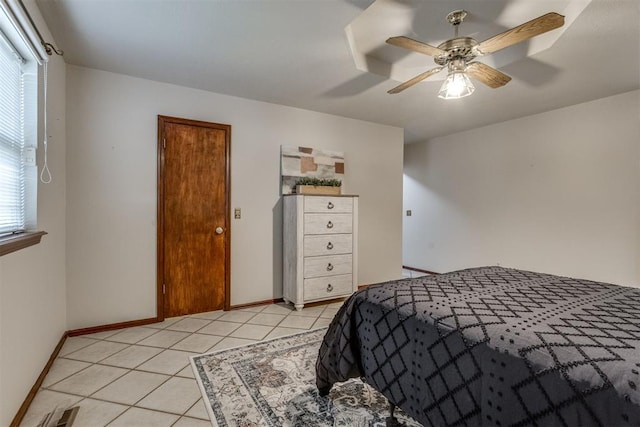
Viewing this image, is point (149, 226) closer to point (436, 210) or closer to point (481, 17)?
point (481, 17)

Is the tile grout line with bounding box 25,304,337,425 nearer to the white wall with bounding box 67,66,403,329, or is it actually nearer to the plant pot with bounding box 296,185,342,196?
the white wall with bounding box 67,66,403,329

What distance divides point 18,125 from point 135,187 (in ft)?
3.49

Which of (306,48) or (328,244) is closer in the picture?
(306,48)

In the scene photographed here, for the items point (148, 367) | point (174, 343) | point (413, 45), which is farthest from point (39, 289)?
point (413, 45)

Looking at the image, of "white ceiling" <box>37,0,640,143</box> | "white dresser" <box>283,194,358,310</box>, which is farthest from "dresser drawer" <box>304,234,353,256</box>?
"white ceiling" <box>37,0,640,143</box>

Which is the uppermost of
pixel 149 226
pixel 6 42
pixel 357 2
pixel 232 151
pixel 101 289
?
pixel 357 2

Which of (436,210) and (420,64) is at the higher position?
(420,64)

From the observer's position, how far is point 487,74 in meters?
2.05

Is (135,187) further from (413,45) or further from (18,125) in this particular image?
(413,45)

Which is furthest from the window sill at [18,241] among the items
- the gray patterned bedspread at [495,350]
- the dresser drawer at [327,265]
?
the dresser drawer at [327,265]

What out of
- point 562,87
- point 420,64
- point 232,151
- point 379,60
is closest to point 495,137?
point 562,87

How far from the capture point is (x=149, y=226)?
2799mm

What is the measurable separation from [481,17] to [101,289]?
3688mm

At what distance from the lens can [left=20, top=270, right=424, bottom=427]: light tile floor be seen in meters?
1.56
